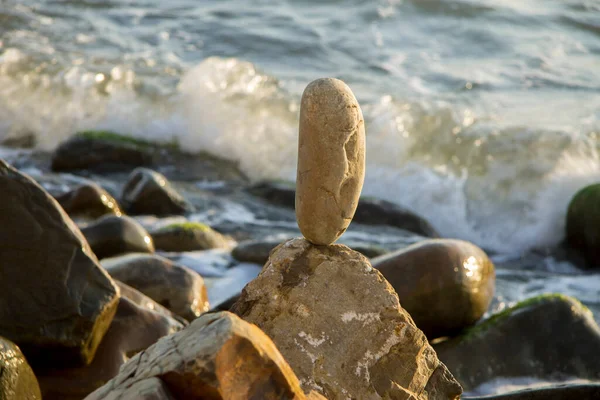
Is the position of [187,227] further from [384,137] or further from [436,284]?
[384,137]

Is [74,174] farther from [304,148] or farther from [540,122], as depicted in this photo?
[304,148]

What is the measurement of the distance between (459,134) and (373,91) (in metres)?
1.60

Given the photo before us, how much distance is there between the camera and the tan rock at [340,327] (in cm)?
309

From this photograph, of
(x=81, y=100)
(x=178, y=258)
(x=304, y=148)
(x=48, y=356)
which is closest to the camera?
(x=304, y=148)

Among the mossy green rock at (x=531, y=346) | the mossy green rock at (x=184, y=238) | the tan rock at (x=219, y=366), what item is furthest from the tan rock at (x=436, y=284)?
the tan rock at (x=219, y=366)

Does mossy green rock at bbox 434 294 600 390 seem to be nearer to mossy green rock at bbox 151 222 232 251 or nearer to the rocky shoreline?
the rocky shoreline

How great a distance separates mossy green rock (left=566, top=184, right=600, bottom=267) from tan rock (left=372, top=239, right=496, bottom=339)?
10.0ft

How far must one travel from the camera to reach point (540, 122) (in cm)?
1074

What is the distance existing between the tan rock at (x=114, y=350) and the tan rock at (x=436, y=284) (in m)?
1.33

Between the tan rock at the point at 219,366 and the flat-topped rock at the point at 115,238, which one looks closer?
the tan rock at the point at 219,366

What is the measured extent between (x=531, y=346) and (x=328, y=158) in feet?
8.34

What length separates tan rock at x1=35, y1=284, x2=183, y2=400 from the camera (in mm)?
4078

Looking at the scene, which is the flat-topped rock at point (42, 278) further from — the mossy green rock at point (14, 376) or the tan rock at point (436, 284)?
the tan rock at point (436, 284)

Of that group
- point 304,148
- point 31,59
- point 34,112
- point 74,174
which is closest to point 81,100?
point 34,112
